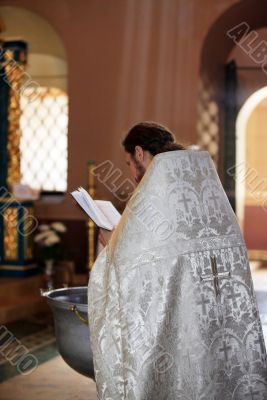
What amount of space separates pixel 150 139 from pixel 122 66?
4.88 metres

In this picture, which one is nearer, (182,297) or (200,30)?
(182,297)

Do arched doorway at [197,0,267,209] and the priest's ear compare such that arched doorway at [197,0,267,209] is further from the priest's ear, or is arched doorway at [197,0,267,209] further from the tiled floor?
the priest's ear

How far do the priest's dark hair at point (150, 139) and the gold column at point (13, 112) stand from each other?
15.7ft

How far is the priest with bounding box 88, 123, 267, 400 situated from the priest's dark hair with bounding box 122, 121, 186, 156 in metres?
0.23

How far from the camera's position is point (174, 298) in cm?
240

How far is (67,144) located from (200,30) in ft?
6.15

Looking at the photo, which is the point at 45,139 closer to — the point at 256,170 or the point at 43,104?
the point at 43,104

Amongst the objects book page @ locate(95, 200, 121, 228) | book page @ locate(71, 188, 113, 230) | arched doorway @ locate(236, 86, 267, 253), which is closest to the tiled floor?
book page @ locate(95, 200, 121, 228)

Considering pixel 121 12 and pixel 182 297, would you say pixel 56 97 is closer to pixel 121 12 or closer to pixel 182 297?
pixel 121 12

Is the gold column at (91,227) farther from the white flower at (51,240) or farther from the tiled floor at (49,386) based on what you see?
the tiled floor at (49,386)

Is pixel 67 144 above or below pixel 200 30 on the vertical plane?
below

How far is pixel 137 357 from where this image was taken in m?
2.38

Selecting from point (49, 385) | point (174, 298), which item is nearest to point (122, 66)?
point (49, 385)

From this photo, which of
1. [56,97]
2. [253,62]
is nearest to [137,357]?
[56,97]
